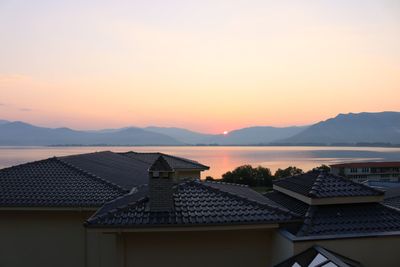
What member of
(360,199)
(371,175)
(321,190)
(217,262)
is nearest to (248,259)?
(217,262)

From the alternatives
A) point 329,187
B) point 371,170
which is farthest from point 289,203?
point 371,170

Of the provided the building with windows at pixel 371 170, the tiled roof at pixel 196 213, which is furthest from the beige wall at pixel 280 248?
the building with windows at pixel 371 170

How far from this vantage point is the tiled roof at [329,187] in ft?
30.3

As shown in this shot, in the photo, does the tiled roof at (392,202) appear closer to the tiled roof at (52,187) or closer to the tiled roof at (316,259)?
the tiled roof at (316,259)

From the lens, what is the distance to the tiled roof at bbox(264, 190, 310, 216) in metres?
9.43

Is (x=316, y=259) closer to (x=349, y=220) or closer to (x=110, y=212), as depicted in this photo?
(x=349, y=220)

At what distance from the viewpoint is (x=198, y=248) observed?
9.03 meters

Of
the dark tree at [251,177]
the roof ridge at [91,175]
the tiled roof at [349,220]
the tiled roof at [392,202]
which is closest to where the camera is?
the tiled roof at [349,220]

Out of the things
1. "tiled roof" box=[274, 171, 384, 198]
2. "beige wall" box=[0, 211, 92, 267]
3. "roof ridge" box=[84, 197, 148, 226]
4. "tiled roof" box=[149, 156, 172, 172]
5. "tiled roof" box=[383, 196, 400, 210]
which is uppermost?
"tiled roof" box=[149, 156, 172, 172]

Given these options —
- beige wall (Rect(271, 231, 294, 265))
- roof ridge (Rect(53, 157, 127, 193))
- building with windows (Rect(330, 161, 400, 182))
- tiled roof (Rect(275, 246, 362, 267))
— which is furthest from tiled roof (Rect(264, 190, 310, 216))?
building with windows (Rect(330, 161, 400, 182))

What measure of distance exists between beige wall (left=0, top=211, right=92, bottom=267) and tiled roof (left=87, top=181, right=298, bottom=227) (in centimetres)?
201

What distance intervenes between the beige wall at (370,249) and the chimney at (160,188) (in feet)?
11.1

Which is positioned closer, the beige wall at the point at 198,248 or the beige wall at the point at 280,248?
the beige wall at the point at 280,248

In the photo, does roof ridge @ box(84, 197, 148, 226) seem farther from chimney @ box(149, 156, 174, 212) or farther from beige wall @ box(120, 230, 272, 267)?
beige wall @ box(120, 230, 272, 267)
